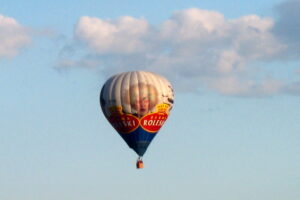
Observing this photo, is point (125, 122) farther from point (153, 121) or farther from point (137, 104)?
point (153, 121)

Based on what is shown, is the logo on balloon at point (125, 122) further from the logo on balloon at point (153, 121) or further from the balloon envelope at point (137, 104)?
the logo on balloon at point (153, 121)

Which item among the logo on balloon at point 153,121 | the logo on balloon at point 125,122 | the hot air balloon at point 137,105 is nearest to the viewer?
the hot air balloon at point 137,105

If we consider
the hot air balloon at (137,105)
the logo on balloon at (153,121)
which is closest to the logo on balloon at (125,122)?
the hot air balloon at (137,105)

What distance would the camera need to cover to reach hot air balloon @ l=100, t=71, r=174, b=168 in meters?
189

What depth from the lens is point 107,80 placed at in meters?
193

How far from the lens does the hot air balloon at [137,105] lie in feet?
620

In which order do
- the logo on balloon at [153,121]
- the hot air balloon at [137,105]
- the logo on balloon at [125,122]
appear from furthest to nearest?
the logo on balloon at [153,121] → the logo on balloon at [125,122] → the hot air balloon at [137,105]

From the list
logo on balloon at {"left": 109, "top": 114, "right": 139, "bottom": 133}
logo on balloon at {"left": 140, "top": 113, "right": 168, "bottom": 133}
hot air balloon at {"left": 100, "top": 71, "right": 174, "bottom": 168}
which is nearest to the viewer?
hot air balloon at {"left": 100, "top": 71, "right": 174, "bottom": 168}

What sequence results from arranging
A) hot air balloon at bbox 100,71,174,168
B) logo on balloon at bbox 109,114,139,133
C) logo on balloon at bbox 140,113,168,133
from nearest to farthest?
hot air balloon at bbox 100,71,174,168 < logo on balloon at bbox 109,114,139,133 < logo on balloon at bbox 140,113,168,133

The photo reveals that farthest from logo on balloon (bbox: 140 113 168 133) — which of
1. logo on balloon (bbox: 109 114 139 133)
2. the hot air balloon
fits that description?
logo on balloon (bbox: 109 114 139 133)

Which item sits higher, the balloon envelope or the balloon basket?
the balloon envelope

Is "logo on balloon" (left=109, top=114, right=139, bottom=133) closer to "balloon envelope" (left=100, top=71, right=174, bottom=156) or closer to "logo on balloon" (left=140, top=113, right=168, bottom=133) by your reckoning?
"balloon envelope" (left=100, top=71, right=174, bottom=156)

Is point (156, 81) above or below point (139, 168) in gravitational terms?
above

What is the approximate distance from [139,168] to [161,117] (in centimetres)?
805
